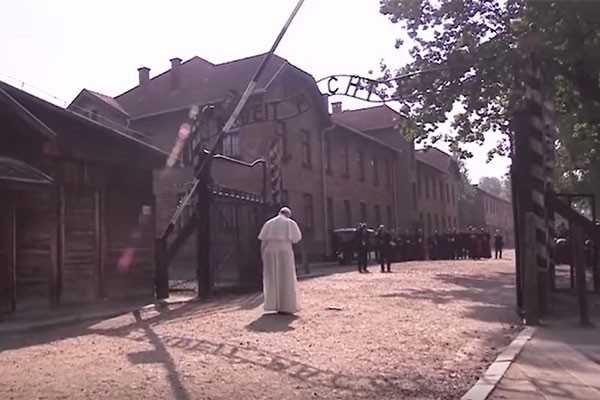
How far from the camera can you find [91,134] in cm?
1497

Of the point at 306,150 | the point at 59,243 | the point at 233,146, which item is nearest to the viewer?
the point at 59,243

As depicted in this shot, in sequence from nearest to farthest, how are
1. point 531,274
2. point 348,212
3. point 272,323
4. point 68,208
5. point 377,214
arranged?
point 272,323
point 531,274
point 68,208
point 348,212
point 377,214

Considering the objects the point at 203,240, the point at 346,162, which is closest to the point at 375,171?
the point at 346,162

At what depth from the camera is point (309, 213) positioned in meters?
35.2

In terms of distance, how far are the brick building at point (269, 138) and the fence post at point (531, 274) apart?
14.4 m

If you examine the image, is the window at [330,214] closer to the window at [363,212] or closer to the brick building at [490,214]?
the window at [363,212]

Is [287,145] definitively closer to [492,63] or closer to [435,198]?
[492,63]

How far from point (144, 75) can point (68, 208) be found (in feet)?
80.3

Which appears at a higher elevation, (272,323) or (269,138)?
(269,138)

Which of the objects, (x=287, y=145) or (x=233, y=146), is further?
(x=287, y=145)

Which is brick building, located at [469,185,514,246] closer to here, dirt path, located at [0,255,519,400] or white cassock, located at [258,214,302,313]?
dirt path, located at [0,255,519,400]

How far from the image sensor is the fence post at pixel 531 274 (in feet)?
36.2

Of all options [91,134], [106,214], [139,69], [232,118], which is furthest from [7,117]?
[139,69]

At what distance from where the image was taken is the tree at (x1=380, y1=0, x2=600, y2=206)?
57.5 ft
